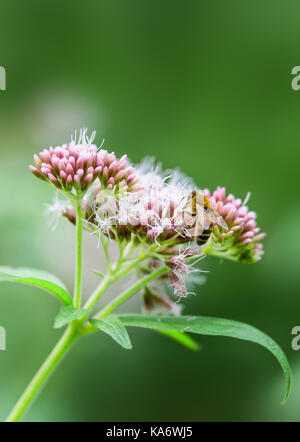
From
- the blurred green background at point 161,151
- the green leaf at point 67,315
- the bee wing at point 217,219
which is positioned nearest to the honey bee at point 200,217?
the bee wing at point 217,219

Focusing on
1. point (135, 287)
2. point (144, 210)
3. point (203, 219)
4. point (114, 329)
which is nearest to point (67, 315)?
point (114, 329)

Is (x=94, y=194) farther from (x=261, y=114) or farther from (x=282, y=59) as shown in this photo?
(x=282, y=59)

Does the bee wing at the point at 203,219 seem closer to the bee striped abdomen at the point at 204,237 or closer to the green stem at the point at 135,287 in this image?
the bee striped abdomen at the point at 204,237

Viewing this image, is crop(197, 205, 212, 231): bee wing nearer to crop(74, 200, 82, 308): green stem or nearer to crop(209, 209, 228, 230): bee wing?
crop(209, 209, 228, 230): bee wing

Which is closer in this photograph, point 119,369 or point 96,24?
point 119,369

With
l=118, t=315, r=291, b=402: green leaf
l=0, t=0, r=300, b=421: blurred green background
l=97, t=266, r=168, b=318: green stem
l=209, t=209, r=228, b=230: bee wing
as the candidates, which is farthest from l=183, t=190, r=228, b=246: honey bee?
l=0, t=0, r=300, b=421: blurred green background

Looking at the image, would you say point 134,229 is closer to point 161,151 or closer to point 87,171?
point 87,171

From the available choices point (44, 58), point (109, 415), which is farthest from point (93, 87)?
point (109, 415)
